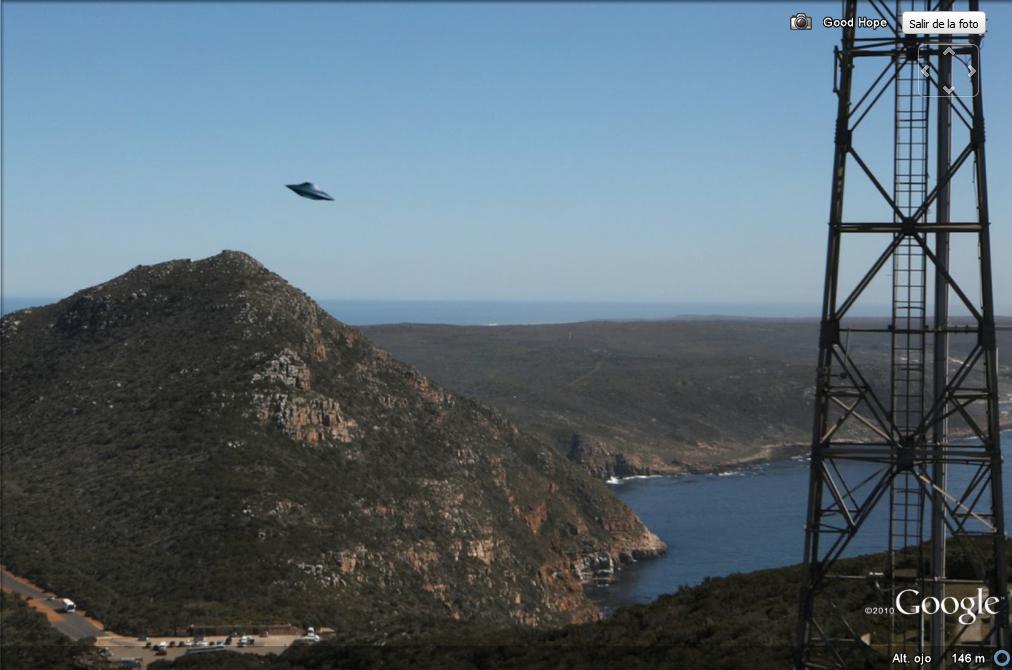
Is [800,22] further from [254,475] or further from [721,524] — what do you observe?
[721,524]

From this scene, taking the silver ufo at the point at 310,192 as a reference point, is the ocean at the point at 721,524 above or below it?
below

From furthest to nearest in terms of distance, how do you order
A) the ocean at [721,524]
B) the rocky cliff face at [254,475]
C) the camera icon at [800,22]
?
1. the ocean at [721,524]
2. the rocky cliff face at [254,475]
3. the camera icon at [800,22]

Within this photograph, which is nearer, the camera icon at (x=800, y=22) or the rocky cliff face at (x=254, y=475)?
the camera icon at (x=800, y=22)

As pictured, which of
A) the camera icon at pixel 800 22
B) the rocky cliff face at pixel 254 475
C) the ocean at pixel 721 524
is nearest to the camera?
the camera icon at pixel 800 22

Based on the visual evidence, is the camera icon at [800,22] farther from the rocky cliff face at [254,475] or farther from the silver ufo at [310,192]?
the rocky cliff face at [254,475]

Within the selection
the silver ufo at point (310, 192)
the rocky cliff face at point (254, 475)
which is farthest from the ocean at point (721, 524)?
the silver ufo at point (310, 192)

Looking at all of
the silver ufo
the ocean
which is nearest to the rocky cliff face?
the ocean

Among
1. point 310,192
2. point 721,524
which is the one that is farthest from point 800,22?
point 721,524

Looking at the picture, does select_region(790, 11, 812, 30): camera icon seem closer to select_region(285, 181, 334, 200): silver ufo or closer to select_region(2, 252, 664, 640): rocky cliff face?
select_region(285, 181, 334, 200): silver ufo
